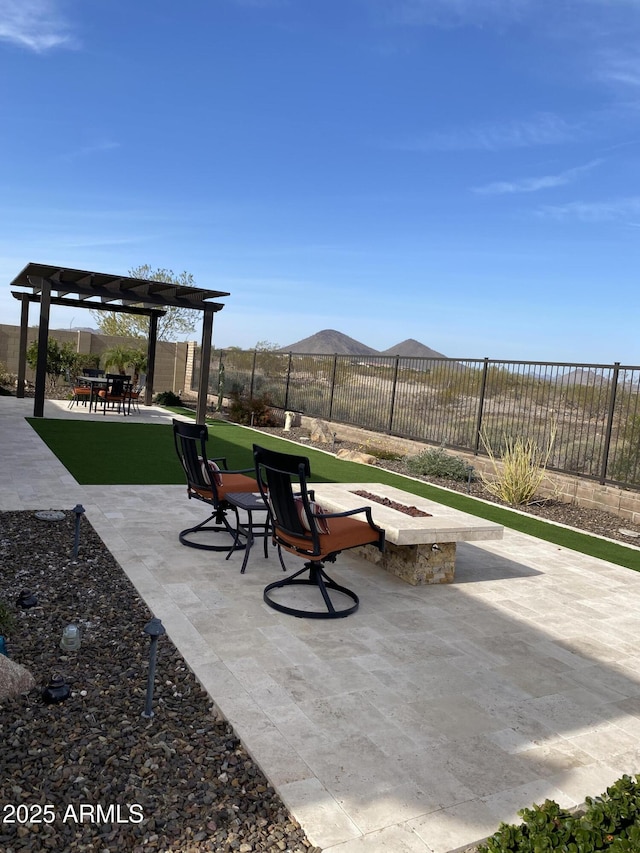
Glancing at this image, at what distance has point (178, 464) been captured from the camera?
1017cm

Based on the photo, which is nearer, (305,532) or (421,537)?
(305,532)

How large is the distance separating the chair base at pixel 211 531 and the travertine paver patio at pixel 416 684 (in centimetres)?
10

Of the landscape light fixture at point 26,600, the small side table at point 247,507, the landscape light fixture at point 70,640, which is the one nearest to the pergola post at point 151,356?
the small side table at point 247,507

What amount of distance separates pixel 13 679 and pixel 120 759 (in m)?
0.80

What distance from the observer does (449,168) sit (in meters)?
19.1

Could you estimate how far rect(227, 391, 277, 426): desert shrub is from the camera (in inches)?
699

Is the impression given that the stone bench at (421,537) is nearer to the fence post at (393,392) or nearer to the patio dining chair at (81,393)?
the fence post at (393,392)

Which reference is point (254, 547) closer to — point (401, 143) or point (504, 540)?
point (504, 540)

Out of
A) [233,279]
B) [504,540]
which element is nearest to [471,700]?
[504,540]

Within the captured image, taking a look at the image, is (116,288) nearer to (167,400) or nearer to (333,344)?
(167,400)

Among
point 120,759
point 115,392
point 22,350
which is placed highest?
point 22,350

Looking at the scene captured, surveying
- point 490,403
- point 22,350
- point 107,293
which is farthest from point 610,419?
point 22,350

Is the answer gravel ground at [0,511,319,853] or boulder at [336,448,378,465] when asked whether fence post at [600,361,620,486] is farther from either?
gravel ground at [0,511,319,853]

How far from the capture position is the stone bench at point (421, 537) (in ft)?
16.4
